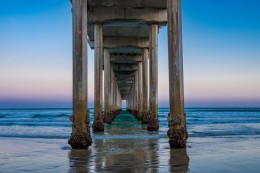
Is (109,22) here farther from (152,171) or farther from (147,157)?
(152,171)

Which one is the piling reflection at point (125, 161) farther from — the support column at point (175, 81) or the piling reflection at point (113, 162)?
the support column at point (175, 81)

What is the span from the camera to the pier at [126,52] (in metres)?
9.04

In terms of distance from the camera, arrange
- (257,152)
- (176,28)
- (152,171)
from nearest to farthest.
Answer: (152,171), (257,152), (176,28)

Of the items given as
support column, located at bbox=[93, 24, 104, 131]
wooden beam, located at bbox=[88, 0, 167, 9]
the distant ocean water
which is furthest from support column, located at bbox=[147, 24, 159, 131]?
support column, located at bbox=[93, 24, 104, 131]

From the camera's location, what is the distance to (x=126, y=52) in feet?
116

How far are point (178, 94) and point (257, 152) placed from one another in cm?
281

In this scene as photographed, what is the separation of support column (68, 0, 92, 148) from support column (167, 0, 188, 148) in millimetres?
2599

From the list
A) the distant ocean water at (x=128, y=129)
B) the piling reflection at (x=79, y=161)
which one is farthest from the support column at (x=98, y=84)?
the piling reflection at (x=79, y=161)

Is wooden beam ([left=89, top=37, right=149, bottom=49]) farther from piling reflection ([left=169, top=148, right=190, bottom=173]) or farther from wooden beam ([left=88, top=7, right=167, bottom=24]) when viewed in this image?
piling reflection ([left=169, top=148, right=190, bottom=173])

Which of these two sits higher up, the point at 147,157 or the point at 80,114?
the point at 80,114

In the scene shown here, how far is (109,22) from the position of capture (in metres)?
20.4

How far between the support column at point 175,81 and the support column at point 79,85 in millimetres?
2599

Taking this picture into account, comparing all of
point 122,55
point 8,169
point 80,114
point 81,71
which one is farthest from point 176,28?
point 122,55

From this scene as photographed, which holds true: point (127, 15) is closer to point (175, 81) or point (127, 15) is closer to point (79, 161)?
point (175, 81)
